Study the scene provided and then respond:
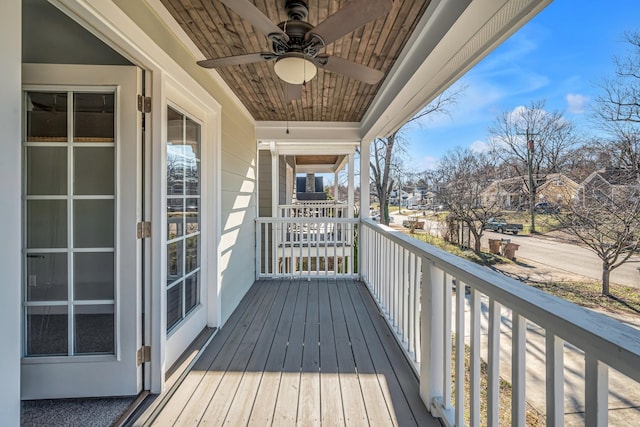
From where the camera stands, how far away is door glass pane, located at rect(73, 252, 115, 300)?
185 cm

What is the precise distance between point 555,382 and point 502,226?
4.83m

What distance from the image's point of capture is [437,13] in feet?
5.67

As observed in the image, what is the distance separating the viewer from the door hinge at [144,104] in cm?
191

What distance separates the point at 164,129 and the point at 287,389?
6.50 ft

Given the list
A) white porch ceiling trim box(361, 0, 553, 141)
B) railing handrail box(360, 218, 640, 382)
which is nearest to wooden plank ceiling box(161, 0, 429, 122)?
white porch ceiling trim box(361, 0, 553, 141)

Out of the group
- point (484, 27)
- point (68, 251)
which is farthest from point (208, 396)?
point (484, 27)

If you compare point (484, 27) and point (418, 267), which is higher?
point (484, 27)

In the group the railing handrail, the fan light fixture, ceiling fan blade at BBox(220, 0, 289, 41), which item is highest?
ceiling fan blade at BBox(220, 0, 289, 41)

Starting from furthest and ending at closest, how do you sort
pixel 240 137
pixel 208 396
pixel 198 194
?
1. pixel 240 137
2. pixel 198 194
3. pixel 208 396

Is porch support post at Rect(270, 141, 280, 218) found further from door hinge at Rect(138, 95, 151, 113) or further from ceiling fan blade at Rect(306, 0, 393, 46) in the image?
ceiling fan blade at Rect(306, 0, 393, 46)

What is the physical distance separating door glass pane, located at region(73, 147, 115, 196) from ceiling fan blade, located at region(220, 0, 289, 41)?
119cm

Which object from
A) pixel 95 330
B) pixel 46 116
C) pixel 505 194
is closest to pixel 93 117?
pixel 46 116

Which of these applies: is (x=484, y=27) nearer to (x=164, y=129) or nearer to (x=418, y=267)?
(x=418, y=267)

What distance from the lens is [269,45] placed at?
2.39m
